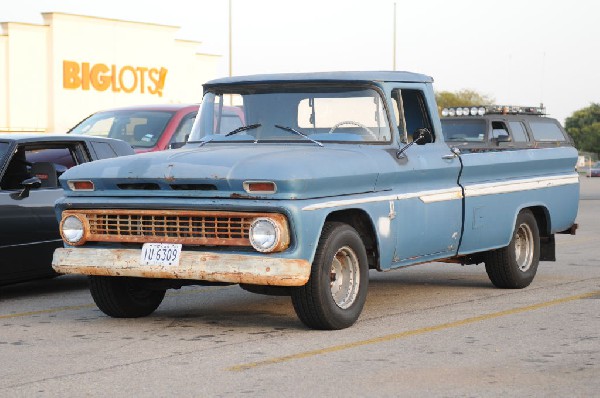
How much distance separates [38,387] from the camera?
692 cm

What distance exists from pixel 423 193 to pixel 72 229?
2.69 metres

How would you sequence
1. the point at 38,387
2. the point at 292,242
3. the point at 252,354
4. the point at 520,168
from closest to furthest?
the point at 38,387
the point at 252,354
the point at 292,242
the point at 520,168

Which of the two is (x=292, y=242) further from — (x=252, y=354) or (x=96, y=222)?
(x=96, y=222)

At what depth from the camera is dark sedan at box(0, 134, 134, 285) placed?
10.8 m

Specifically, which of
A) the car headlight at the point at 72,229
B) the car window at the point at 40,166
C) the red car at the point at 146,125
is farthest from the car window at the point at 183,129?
the car headlight at the point at 72,229

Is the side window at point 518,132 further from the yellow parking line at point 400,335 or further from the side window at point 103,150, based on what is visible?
the yellow parking line at point 400,335

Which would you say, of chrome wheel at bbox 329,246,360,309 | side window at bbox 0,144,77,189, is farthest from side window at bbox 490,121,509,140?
chrome wheel at bbox 329,246,360,309

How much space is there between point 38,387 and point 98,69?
53682 mm

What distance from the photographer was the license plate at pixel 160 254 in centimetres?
873

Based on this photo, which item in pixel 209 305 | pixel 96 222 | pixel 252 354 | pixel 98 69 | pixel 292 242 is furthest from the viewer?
pixel 98 69

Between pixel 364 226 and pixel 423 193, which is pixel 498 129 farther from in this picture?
pixel 364 226

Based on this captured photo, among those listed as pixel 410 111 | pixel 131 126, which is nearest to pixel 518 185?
pixel 410 111

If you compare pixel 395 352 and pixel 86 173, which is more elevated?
pixel 86 173

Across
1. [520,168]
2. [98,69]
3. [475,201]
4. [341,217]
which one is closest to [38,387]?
→ [341,217]
